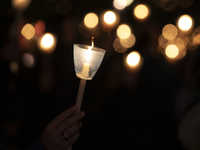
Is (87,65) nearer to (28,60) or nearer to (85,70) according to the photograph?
(85,70)

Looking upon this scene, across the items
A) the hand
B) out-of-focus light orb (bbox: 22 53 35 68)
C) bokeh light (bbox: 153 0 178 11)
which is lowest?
the hand

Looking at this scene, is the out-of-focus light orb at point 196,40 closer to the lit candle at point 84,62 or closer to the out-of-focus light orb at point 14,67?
the lit candle at point 84,62

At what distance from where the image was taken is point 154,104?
1.48 metres

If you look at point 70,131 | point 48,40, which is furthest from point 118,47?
point 70,131

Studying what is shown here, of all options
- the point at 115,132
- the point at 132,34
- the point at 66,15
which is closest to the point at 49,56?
the point at 66,15

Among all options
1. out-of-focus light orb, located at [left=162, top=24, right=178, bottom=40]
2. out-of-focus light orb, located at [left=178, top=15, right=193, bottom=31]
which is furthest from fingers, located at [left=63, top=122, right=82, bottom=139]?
out-of-focus light orb, located at [left=178, top=15, right=193, bottom=31]

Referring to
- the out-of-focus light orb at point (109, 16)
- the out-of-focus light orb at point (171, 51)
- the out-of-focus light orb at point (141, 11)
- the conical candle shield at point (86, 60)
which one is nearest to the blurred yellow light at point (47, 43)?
the out-of-focus light orb at point (109, 16)

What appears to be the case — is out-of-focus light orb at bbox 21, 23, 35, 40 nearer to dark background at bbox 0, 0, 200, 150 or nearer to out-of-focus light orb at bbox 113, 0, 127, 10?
dark background at bbox 0, 0, 200, 150

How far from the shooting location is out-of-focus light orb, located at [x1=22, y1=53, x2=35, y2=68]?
4.51 ft

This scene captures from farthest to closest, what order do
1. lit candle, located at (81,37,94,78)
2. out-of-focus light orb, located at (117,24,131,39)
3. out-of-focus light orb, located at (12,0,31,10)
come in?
out-of-focus light orb, located at (117,24,131,39)
out-of-focus light orb, located at (12,0,31,10)
lit candle, located at (81,37,94,78)

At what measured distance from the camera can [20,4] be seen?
129cm

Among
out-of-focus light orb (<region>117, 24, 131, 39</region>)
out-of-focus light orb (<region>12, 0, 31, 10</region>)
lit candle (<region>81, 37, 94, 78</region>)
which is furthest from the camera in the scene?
out-of-focus light orb (<region>117, 24, 131, 39</region>)

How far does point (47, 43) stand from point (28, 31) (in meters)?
0.18

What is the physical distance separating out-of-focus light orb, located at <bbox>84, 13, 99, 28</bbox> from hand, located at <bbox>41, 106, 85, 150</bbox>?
0.90m
